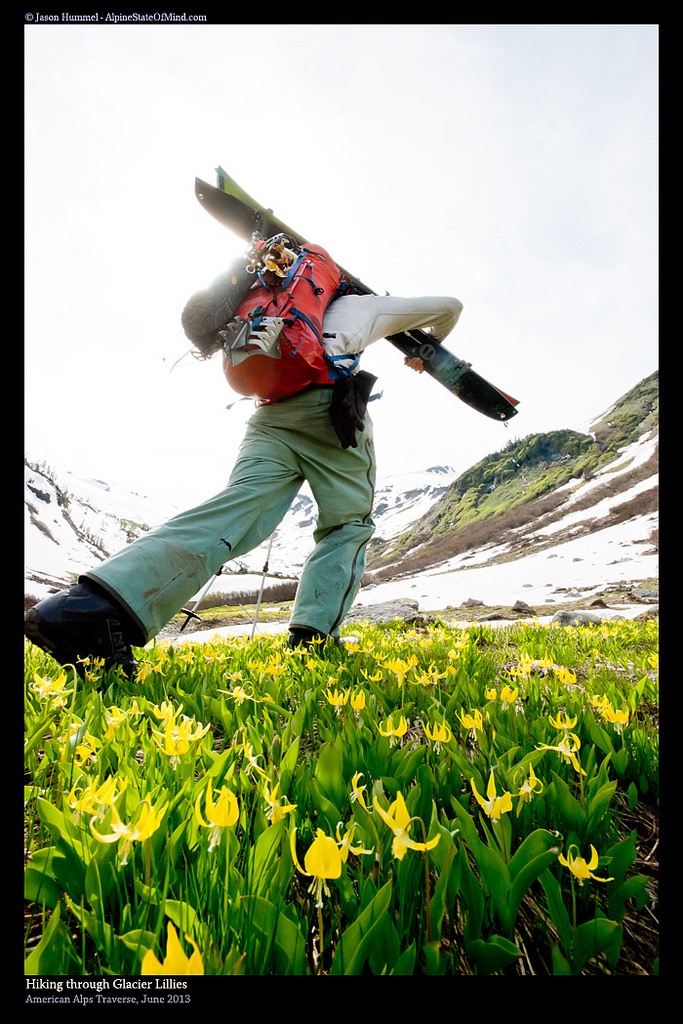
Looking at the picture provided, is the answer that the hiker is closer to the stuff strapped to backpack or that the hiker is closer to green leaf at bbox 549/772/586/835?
the stuff strapped to backpack

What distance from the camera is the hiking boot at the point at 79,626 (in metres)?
2.10

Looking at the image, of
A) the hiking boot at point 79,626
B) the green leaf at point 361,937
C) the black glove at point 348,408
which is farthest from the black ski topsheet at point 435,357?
the green leaf at point 361,937

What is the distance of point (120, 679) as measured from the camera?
209 cm

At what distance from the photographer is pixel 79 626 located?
2.12 metres

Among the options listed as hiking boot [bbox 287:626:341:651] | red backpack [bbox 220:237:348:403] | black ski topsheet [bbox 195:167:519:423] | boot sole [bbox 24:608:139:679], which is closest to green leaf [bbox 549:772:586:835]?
boot sole [bbox 24:608:139:679]

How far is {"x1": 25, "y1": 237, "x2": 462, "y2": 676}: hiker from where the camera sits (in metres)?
2.18

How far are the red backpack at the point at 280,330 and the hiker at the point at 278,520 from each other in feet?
0.12

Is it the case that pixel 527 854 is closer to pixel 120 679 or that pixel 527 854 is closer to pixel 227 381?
pixel 120 679

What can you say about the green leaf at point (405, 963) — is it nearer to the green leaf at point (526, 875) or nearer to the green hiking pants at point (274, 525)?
the green leaf at point (526, 875)

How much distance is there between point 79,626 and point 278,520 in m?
1.38

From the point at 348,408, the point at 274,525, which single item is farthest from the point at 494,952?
the point at 348,408

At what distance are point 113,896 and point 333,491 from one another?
2905 millimetres

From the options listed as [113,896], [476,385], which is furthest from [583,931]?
[476,385]
